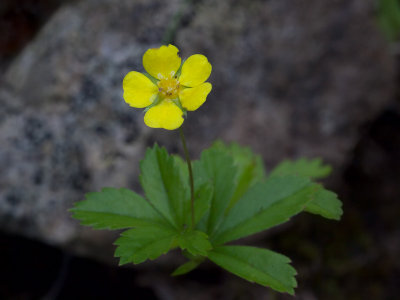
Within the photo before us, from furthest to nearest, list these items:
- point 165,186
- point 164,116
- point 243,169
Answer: point 243,169 < point 165,186 < point 164,116

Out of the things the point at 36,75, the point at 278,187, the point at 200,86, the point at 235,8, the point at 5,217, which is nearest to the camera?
the point at 200,86

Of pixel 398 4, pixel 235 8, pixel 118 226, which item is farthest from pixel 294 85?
pixel 118 226

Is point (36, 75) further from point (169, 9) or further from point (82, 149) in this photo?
point (169, 9)

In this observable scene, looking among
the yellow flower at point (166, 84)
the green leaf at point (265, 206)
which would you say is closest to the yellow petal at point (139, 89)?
the yellow flower at point (166, 84)

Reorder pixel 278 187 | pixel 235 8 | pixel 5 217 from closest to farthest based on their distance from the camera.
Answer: pixel 278 187, pixel 5 217, pixel 235 8

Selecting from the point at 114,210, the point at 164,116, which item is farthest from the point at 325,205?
the point at 114,210

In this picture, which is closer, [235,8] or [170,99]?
[170,99]

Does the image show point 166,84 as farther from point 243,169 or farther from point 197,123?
point 197,123
